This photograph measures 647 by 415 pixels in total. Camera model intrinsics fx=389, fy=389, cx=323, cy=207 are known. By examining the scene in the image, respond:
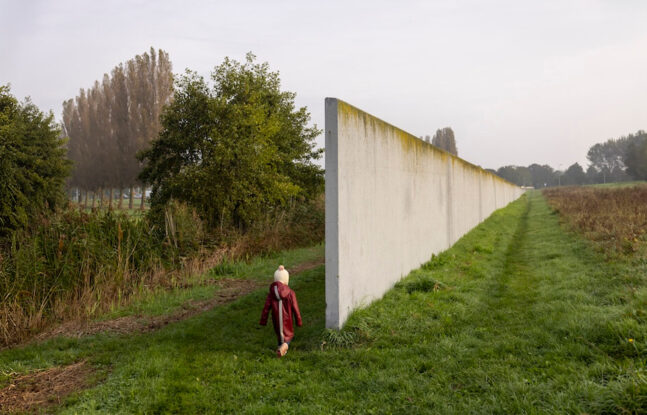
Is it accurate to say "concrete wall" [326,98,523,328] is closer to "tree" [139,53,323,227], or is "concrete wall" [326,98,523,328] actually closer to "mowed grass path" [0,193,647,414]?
"mowed grass path" [0,193,647,414]

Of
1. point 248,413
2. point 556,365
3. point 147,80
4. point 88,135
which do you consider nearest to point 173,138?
point 248,413

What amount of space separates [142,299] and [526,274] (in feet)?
23.6

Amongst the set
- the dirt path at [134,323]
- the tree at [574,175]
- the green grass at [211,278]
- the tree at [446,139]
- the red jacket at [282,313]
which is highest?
the tree at [446,139]

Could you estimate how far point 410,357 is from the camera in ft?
13.4

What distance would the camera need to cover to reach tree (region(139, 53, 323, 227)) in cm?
1228

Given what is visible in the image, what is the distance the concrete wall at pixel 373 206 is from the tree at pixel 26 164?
11880mm

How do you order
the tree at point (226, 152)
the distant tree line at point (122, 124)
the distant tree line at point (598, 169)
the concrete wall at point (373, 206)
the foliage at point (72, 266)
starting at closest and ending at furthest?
the concrete wall at point (373, 206), the foliage at point (72, 266), the tree at point (226, 152), the distant tree line at point (122, 124), the distant tree line at point (598, 169)

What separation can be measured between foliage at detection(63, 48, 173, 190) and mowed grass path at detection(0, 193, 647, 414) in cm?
3259

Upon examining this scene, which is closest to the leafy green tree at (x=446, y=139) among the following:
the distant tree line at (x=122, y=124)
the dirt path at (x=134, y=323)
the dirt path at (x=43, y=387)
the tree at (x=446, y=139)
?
the tree at (x=446, y=139)

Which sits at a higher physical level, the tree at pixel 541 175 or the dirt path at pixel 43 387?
the tree at pixel 541 175

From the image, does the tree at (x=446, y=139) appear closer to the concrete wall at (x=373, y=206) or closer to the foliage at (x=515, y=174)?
the foliage at (x=515, y=174)

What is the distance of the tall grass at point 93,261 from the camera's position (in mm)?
5938

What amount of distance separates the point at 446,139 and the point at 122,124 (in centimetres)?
5420

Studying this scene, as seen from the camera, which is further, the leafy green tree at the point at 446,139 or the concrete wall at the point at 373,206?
the leafy green tree at the point at 446,139
